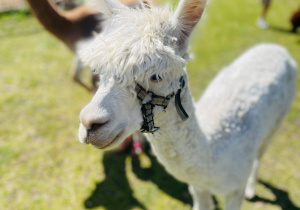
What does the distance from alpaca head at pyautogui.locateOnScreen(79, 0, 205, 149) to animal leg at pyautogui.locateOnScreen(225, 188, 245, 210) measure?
1.30 metres

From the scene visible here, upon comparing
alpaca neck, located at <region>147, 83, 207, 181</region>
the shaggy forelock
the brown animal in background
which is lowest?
the brown animal in background

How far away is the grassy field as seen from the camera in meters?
3.13

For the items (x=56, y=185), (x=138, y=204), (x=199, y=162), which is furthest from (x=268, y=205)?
(x=56, y=185)

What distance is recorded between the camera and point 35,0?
9.07 feet

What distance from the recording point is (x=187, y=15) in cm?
142

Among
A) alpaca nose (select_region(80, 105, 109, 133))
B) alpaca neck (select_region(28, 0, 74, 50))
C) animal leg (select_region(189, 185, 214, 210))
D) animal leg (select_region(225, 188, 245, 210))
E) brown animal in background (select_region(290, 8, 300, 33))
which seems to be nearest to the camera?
alpaca nose (select_region(80, 105, 109, 133))

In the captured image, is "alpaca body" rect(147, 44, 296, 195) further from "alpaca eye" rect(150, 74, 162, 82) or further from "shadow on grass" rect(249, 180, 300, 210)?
"shadow on grass" rect(249, 180, 300, 210)

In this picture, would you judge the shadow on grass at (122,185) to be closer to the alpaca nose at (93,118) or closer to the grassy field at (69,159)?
the grassy field at (69,159)

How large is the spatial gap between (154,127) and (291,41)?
5934 millimetres

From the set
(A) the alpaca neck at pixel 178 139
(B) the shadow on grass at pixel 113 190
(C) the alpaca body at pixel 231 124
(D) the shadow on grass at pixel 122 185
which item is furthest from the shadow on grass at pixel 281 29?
(A) the alpaca neck at pixel 178 139

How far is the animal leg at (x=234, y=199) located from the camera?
2.31 meters

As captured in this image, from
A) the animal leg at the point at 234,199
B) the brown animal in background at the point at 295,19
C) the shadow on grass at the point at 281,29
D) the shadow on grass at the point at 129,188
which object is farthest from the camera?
the shadow on grass at the point at 281,29

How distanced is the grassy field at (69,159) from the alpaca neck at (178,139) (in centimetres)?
44

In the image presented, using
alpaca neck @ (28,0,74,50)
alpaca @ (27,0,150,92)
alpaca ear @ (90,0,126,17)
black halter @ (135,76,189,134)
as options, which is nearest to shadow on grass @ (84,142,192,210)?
alpaca @ (27,0,150,92)
